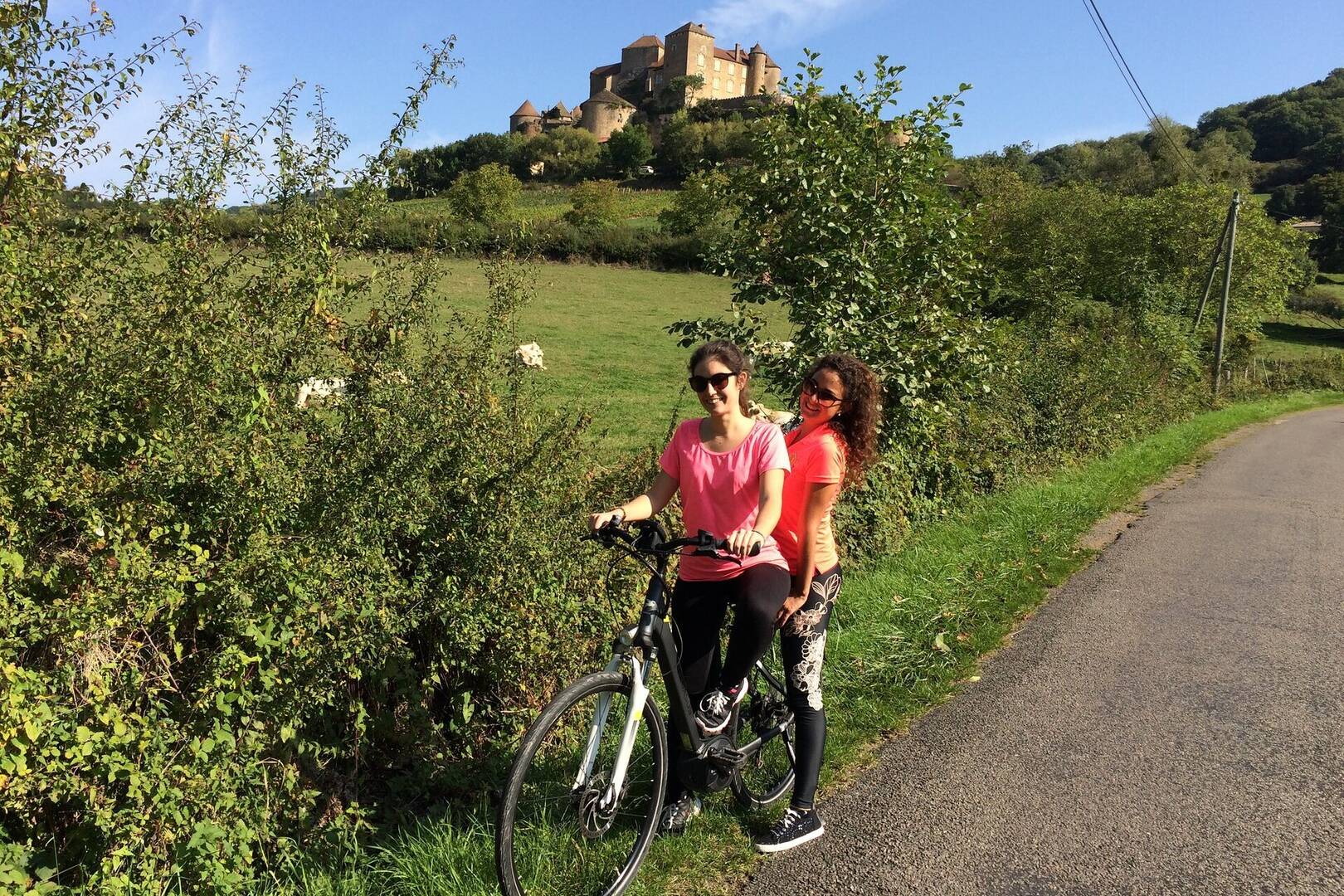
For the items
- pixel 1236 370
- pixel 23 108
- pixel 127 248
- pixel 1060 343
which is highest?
pixel 23 108

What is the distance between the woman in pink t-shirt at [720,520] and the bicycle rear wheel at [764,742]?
0.74ft

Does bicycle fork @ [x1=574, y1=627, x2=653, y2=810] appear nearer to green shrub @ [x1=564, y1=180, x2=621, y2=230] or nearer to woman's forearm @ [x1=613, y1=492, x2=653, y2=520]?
woman's forearm @ [x1=613, y1=492, x2=653, y2=520]

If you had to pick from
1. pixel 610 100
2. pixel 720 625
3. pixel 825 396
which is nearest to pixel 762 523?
pixel 720 625

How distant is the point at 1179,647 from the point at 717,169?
535 centimetres

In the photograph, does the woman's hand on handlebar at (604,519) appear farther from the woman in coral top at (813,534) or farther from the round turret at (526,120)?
the round turret at (526,120)

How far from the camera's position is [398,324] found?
4516 millimetres

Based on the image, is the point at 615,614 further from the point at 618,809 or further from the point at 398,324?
the point at 398,324

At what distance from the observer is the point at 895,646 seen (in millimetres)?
5742

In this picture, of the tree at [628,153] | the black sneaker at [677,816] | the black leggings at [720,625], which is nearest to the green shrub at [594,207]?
the tree at [628,153]

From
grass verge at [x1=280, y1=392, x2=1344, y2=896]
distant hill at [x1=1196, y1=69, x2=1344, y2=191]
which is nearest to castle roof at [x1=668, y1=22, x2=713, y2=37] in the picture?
distant hill at [x1=1196, y1=69, x2=1344, y2=191]

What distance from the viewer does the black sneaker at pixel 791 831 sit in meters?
3.54

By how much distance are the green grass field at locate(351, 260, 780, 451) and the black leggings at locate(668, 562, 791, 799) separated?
2192 mm

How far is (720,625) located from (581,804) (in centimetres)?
84

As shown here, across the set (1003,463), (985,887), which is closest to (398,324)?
(985,887)
